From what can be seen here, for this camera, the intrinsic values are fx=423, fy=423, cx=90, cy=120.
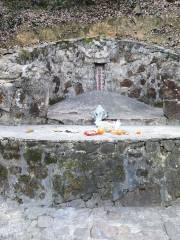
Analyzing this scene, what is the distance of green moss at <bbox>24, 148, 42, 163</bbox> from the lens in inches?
192

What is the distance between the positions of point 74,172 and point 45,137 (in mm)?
577

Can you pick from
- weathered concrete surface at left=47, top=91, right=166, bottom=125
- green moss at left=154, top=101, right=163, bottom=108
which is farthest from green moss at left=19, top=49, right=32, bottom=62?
green moss at left=154, top=101, right=163, bottom=108

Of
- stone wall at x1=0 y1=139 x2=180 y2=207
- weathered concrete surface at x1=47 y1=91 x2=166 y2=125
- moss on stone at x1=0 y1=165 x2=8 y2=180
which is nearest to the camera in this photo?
stone wall at x1=0 y1=139 x2=180 y2=207

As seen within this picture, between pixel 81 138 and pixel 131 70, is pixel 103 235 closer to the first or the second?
pixel 81 138

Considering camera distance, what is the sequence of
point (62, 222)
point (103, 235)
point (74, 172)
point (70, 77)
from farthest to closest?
1. point (70, 77)
2. point (74, 172)
3. point (62, 222)
4. point (103, 235)

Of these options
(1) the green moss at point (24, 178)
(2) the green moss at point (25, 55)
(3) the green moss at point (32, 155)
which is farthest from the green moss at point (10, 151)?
(2) the green moss at point (25, 55)

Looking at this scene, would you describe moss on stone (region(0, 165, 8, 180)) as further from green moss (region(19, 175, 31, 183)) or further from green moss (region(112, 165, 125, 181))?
green moss (region(112, 165, 125, 181))

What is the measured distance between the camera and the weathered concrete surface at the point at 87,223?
4.22 metres

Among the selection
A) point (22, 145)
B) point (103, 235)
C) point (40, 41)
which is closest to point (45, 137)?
point (22, 145)

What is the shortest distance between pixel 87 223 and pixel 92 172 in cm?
62

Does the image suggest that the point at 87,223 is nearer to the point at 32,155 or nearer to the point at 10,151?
the point at 32,155

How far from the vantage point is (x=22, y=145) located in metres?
4.91

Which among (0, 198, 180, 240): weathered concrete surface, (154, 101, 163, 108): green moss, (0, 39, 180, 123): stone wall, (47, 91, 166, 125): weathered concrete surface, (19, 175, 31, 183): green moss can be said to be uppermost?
→ (0, 39, 180, 123): stone wall

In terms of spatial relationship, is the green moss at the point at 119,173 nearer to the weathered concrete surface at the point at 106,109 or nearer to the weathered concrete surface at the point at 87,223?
the weathered concrete surface at the point at 87,223
